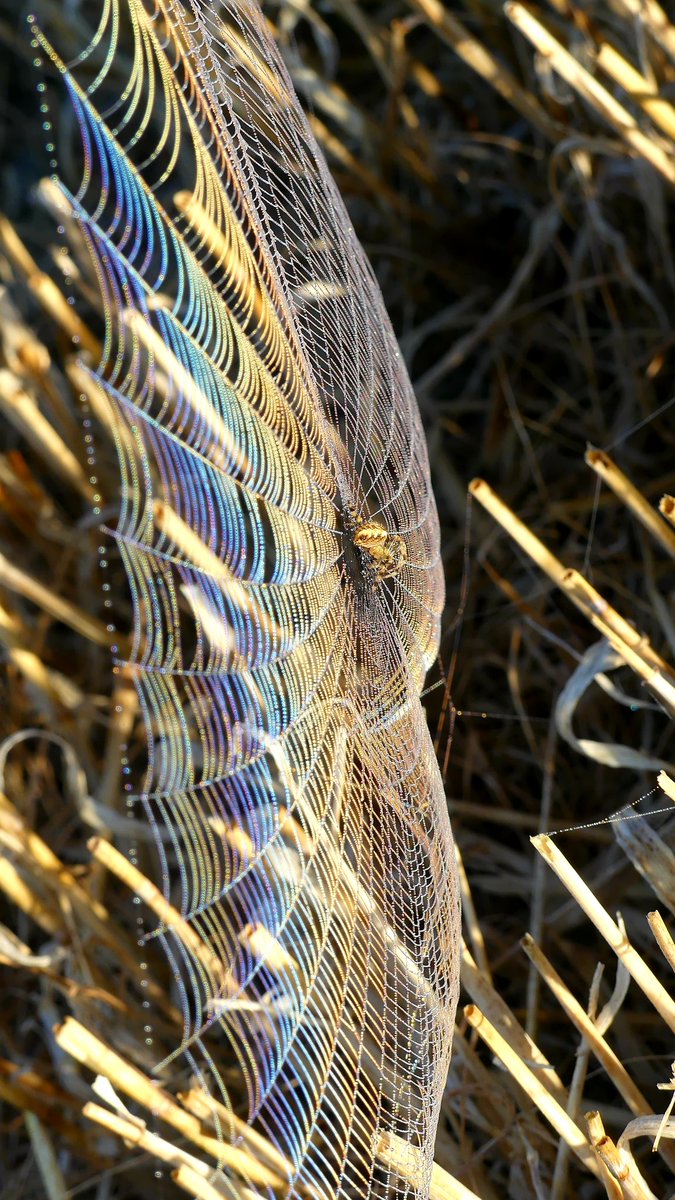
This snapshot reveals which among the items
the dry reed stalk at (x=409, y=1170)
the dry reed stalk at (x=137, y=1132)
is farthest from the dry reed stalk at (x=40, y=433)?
the dry reed stalk at (x=409, y=1170)

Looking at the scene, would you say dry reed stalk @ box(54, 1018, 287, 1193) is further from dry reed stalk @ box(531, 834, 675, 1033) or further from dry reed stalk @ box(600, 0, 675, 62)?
dry reed stalk @ box(600, 0, 675, 62)

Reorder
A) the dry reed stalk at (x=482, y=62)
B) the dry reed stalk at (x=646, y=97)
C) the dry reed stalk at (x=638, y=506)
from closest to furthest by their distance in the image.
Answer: the dry reed stalk at (x=638, y=506)
the dry reed stalk at (x=646, y=97)
the dry reed stalk at (x=482, y=62)

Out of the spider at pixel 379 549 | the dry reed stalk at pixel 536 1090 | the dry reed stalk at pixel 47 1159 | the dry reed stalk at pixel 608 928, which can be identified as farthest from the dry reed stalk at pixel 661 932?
the dry reed stalk at pixel 47 1159

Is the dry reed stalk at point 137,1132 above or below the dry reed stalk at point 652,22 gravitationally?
below

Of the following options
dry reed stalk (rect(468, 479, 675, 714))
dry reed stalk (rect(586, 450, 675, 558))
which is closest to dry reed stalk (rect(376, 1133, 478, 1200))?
dry reed stalk (rect(468, 479, 675, 714))

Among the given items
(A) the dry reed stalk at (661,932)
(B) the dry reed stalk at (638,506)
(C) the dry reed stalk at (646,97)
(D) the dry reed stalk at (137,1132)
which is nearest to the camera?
(A) the dry reed stalk at (661,932)

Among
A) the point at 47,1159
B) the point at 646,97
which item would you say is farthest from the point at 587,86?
the point at 47,1159

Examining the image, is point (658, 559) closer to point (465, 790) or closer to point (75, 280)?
point (465, 790)

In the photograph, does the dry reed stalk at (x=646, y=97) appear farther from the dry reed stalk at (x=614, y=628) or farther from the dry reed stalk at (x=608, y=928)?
the dry reed stalk at (x=608, y=928)

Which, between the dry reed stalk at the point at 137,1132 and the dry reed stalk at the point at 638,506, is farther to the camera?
the dry reed stalk at the point at 638,506

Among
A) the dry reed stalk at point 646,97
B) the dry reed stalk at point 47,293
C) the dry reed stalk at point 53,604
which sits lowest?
the dry reed stalk at point 53,604
